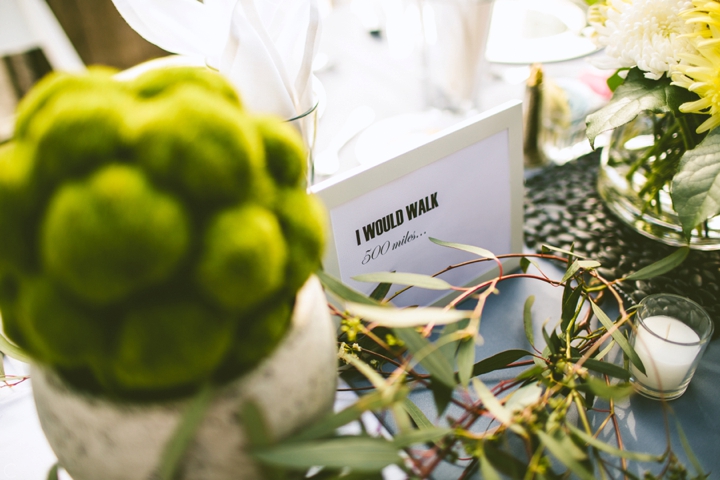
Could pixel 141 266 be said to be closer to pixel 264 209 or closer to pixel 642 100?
pixel 264 209

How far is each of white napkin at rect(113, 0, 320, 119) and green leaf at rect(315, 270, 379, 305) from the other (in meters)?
0.21

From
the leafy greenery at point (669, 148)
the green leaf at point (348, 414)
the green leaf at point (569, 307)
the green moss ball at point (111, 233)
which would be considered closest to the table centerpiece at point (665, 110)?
the leafy greenery at point (669, 148)

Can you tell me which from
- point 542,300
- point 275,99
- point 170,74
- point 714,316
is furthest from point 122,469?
point 714,316

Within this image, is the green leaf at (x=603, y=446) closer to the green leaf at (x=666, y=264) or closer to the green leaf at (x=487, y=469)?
the green leaf at (x=487, y=469)

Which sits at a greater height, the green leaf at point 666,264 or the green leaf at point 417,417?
the green leaf at point 666,264

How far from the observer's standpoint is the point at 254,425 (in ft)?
0.89

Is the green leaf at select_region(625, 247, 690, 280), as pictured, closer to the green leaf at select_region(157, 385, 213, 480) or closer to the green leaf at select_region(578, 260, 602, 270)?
the green leaf at select_region(578, 260, 602, 270)

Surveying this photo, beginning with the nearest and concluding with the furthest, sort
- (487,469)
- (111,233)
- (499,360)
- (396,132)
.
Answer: (111,233), (487,469), (499,360), (396,132)

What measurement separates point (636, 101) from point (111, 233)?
50 centimetres

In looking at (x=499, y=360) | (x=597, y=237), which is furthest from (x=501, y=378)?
(x=597, y=237)

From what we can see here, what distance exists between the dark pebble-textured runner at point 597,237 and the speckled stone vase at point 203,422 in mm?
412

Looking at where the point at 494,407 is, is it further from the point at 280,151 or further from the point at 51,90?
the point at 51,90

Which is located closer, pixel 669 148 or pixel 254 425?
pixel 254 425

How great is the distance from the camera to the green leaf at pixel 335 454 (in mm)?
272
